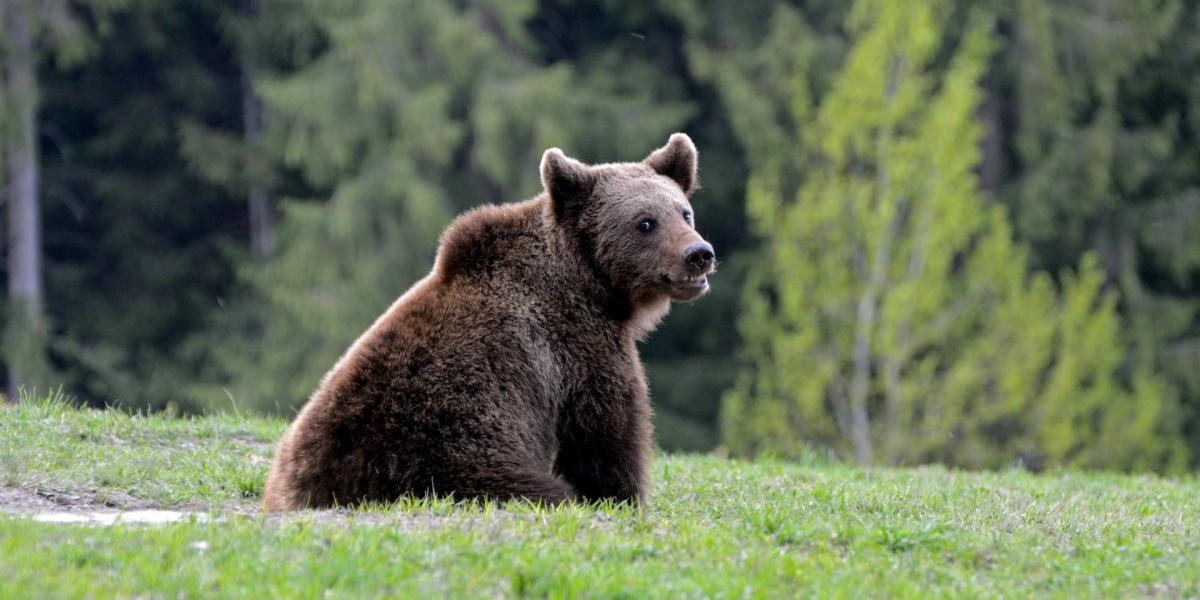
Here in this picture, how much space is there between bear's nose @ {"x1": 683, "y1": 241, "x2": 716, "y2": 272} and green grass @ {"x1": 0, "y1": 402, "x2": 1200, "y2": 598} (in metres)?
1.26

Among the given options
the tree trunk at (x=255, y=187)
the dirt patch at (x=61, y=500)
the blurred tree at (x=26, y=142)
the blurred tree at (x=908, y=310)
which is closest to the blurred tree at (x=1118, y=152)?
the blurred tree at (x=908, y=310)

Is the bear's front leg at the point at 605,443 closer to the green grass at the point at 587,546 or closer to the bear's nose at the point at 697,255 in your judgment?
the green grass at the point at 587,546

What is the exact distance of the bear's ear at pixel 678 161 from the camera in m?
8.46

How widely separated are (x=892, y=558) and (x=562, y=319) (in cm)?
206

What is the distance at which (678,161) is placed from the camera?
851cm

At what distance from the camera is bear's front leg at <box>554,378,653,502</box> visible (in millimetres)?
7422

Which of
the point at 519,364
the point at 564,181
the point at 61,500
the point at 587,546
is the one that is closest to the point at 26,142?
the point at 61,500

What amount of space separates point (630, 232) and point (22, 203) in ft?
76.6

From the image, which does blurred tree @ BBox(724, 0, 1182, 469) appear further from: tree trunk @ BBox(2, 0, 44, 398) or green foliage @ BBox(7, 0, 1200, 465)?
tree trunk @ BBox(2, 0, 44, 398)

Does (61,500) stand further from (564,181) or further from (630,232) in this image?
(630,232)

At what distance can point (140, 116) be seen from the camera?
32.1 m

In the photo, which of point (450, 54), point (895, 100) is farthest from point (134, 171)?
point (895, 100)

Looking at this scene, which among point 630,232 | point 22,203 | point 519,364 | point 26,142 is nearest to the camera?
point 519,364

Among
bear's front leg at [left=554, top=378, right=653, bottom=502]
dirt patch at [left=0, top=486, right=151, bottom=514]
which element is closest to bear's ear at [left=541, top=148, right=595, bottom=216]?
bear's front leg at [left=554, top=378, right=653, bottom=502]
